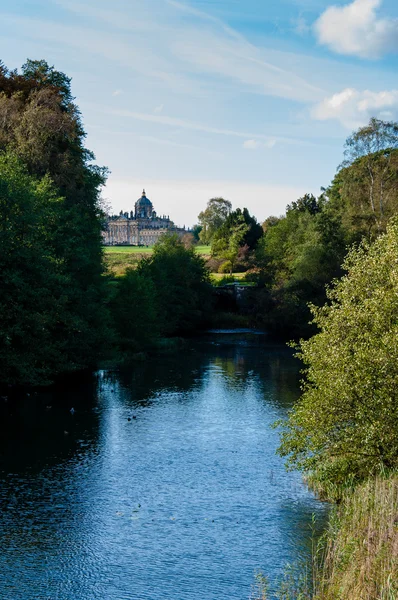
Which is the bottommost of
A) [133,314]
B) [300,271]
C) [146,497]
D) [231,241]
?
[146,497]

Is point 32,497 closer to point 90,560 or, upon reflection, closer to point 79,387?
point 90,560

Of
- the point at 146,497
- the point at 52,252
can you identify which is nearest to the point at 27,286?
the point at 52,252

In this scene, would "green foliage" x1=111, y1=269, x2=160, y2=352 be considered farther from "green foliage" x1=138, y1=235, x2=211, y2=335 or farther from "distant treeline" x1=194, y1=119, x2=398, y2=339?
"distant treeline" x1=194, y1=119, x2=398, y2=339

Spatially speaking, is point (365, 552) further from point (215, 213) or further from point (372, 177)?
point (215, 213)

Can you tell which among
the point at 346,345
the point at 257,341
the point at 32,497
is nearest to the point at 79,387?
the point at 32,497

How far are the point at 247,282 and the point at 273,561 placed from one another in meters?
79.3

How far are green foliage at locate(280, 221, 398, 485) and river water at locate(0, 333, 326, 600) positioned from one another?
230 cm

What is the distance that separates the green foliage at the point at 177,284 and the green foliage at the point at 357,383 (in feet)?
146

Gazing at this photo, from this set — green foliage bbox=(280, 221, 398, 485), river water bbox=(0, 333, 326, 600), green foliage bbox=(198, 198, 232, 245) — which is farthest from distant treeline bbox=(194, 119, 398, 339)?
green foliage bbox=(198, 198, 232, 245)

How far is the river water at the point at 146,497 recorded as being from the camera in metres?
19.2

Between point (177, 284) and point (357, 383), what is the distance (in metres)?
56.6

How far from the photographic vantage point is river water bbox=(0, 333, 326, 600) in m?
19.2

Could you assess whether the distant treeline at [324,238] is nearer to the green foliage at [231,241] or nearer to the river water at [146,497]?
the green foliage at [231,241]

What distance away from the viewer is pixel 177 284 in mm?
78250
